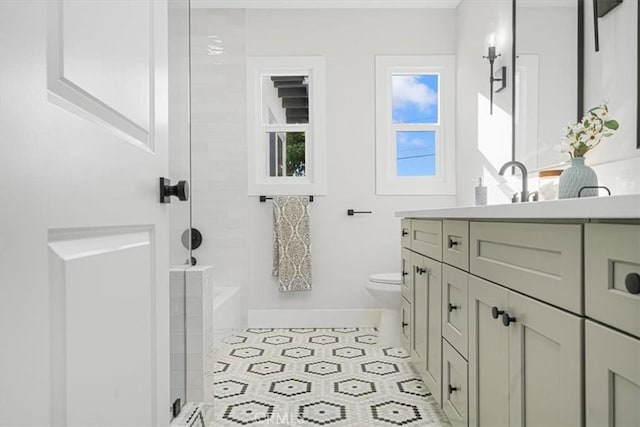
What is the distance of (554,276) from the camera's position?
35.9 inches

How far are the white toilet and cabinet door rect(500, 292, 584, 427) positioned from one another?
1.74m

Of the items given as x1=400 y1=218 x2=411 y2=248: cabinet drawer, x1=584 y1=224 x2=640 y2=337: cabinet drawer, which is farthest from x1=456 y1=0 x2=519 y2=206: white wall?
x1=584 y1=224 x2=640 y2=337: cabinet drawer

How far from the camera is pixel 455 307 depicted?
1.61 metres

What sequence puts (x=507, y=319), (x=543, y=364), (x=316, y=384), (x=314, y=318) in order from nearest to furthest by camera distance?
(x=543, y=364) < (x=507, y=319) < (x=316, y=384) < (x=314, y=318)

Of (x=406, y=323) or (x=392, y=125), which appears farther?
(x=392, y=125)

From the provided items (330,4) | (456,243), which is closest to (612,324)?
(456,243)

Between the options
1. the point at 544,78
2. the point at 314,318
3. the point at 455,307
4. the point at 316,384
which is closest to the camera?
the point at 455,307

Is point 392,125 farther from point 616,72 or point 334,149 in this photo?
point 616,72

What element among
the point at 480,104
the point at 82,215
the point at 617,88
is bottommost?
the point at 82,215

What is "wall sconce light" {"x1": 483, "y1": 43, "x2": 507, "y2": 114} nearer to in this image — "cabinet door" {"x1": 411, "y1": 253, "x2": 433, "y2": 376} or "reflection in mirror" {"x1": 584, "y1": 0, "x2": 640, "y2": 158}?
"reflection in mirror" {"x1": 584, "y1": 0, "x2": 640, "y2": 158}

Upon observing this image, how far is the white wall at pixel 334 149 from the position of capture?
11.6ft

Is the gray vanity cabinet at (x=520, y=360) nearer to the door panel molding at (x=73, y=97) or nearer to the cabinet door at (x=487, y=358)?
the cabinet door at (x=487, y=358)

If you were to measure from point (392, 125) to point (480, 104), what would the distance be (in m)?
0.75

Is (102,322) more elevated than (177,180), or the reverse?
(177,180)
